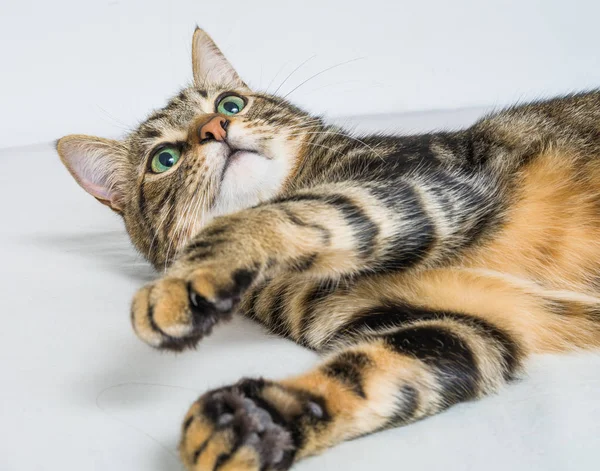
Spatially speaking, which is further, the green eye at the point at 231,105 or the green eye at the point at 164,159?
the green eye at the point at 231,105

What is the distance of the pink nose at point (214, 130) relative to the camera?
51.6 inches

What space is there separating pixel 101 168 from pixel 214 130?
0.42 meters

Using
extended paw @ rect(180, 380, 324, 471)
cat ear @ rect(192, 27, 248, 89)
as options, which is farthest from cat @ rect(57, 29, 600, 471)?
cat ear @ rect(192, 27, 248, 89)

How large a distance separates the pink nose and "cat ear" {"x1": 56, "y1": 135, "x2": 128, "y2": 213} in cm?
34

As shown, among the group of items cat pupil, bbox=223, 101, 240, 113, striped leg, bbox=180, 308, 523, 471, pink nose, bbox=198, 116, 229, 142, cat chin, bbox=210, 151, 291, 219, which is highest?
pink nose, bbox=198, 116, 229, 142

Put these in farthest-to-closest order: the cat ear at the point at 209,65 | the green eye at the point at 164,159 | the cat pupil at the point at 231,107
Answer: the cat ear at the point at 209,65 → the cat pupil at the point at 231,107 → the green eye at the point at 164,159

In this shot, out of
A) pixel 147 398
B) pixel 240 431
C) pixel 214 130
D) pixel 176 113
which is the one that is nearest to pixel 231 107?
pixel 176 113

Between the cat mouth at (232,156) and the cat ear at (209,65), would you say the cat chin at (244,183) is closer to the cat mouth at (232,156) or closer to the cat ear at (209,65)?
the cat mouth at (232,156)

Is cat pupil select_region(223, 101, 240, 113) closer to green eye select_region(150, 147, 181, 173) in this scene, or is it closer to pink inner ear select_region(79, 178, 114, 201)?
green eye select_region(150, 147, 181, 173)

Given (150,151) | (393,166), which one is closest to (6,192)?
(150,151)

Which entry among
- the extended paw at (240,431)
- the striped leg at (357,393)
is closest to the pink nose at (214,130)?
the striped leg at (357,393)

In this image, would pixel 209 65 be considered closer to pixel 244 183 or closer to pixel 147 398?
pixel 244 183

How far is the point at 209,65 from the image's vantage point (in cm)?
175

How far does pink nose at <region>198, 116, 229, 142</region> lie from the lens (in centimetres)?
131
